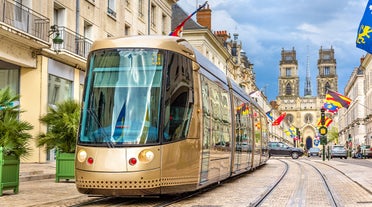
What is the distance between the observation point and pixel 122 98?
35.2 ft

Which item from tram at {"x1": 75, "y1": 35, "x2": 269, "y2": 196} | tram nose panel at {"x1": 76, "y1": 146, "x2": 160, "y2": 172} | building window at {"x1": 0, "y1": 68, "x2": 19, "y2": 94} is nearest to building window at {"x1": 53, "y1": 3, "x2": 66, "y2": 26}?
building window at {"x1": 0, "y1": 68, "x2": 19, "y2": 94}

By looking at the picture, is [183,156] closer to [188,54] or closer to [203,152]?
[203,152]

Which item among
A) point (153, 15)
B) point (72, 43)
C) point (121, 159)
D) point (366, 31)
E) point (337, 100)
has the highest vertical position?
point (153, 15)

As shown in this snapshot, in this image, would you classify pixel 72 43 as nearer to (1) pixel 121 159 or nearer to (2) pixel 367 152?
(1) pixel 121 159

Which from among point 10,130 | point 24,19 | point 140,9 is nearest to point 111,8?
point 140,9

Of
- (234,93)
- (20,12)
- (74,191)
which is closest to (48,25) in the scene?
(20,12)

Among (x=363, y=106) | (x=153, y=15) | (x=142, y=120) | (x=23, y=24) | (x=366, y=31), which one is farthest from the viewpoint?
(x=363, y=106)

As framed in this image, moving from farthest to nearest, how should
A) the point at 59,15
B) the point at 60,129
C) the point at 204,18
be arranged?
the point at 204,18
the point at 59,15
the point at 60,129

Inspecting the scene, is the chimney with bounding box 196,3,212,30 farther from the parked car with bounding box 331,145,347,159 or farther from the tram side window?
the tram side window

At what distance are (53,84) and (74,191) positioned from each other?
1251cm

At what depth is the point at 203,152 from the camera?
12.3 m

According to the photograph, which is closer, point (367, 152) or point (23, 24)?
point (23, 24)

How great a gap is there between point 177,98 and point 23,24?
42.8ft

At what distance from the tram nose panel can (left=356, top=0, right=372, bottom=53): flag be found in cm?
1081
